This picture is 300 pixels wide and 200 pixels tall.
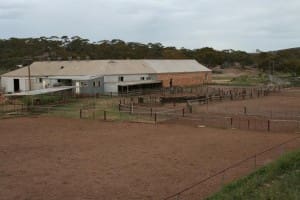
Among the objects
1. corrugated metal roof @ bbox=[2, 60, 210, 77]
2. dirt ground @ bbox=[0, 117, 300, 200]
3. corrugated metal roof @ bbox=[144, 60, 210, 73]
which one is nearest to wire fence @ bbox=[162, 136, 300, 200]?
dirt ground @ bbox=[0, 117, 300, 200]

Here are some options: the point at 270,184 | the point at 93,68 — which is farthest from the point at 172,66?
the point at 270,184

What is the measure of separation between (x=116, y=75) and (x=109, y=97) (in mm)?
6342

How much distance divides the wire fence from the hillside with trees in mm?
71854

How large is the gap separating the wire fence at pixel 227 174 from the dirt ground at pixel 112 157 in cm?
17

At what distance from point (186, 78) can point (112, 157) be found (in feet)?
142

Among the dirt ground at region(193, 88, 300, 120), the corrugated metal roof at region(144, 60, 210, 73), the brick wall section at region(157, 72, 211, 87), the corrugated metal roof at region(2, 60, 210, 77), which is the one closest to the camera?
the dirt ground at region(193, 88, 300, 120)

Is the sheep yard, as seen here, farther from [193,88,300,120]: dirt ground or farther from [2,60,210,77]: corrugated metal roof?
[2,60,210,77]: corrugated metal roof

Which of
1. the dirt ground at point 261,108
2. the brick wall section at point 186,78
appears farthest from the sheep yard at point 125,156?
the brick wall section at point 186,78

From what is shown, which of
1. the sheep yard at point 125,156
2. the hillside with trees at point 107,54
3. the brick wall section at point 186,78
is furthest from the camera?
the hillside with trees at point 107,54

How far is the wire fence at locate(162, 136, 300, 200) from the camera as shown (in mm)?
11773

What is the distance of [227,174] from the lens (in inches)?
552

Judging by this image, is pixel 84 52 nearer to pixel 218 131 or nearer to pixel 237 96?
pixel 237 96

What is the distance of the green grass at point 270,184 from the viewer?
33.8 feet

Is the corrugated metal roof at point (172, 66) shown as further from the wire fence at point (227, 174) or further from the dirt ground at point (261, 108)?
the wire fence at point (227, 174)
